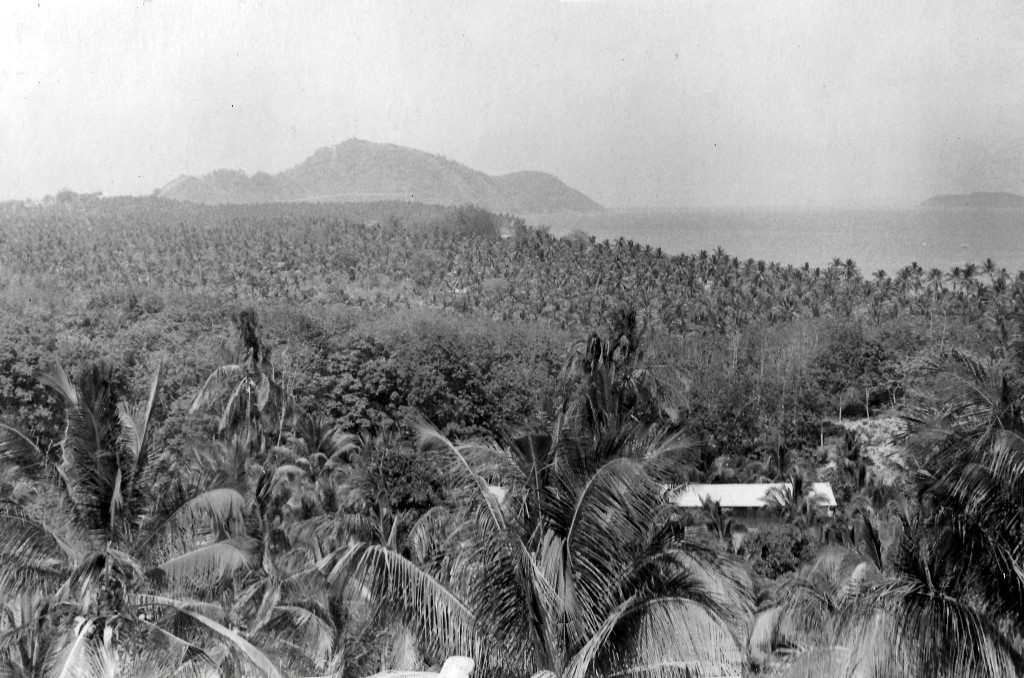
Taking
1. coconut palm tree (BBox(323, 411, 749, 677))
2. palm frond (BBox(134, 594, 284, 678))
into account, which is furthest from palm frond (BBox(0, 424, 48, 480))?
coconut palm tree (BBox(323, 411, 749, 677))

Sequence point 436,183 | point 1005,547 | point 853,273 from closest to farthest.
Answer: point 1005,547, point 853,273, point 436,183

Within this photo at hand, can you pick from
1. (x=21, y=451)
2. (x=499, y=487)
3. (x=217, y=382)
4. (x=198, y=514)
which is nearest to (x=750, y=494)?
(x=217, y=382)

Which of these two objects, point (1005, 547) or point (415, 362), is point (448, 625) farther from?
point (415, 362)

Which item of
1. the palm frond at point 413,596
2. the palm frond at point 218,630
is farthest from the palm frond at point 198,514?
the palm frond at point 413,596

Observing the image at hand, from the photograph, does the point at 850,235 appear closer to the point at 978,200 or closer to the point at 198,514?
the point at 978,200

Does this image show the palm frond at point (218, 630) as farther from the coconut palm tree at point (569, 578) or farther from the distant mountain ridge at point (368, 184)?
the distant mountain ridge at point (368, 184)

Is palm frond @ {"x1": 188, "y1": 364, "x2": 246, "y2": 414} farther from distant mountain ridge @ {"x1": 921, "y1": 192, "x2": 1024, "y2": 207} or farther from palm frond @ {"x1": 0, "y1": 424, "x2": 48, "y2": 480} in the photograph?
distant mountain ridge @ {"x1": 921, "y1": 192, "x2": 1024, "y2": 207}

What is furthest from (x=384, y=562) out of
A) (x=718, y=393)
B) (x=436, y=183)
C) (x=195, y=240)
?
(x=436, y=183)
